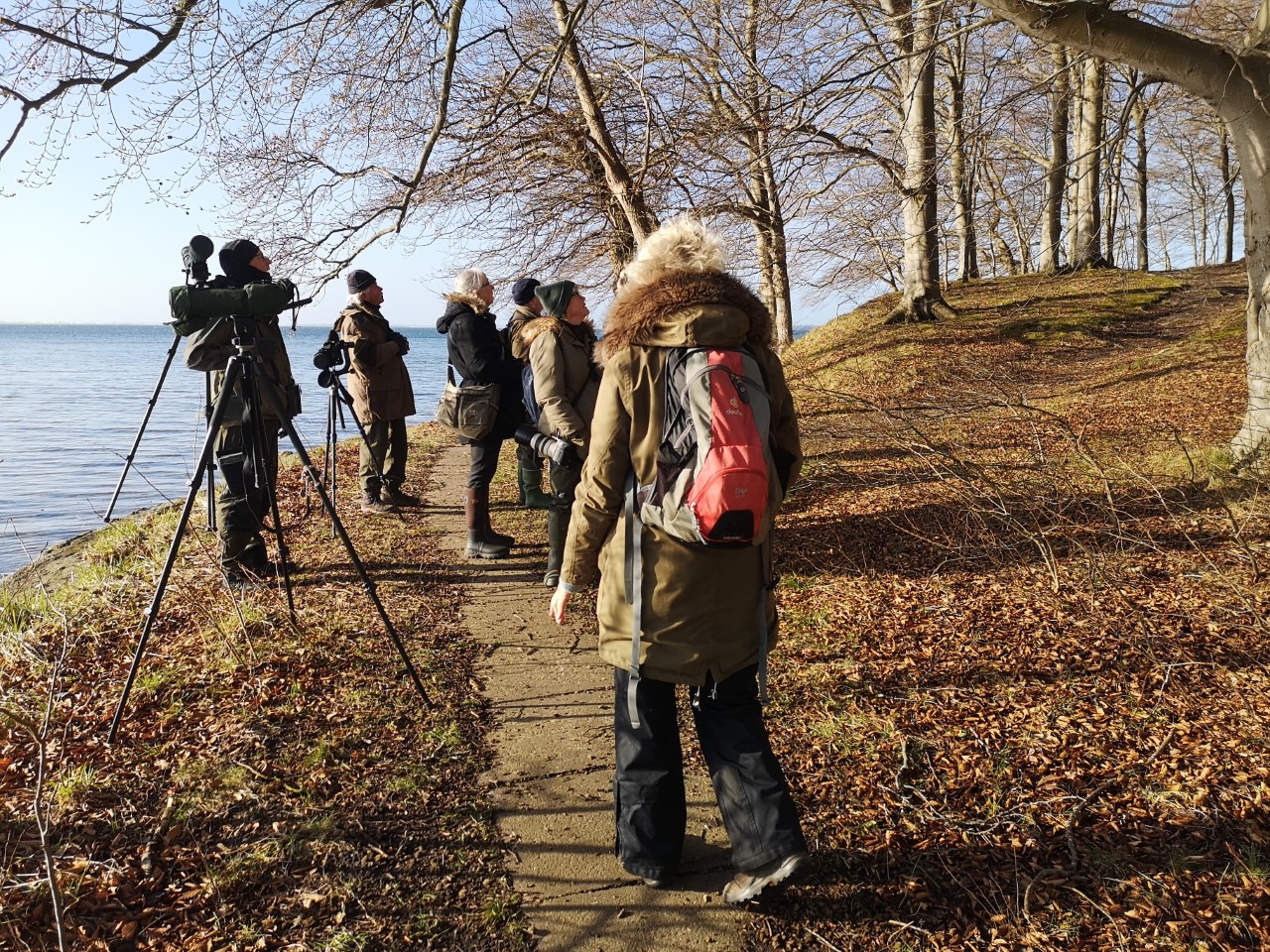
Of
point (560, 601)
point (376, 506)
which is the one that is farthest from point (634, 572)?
point (376, 506)

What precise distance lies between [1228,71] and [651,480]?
5.46 metres

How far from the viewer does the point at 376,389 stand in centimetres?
750

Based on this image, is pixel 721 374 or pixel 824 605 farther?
pixel 824 605

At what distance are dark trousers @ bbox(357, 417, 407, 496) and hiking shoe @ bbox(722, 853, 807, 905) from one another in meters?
5.78

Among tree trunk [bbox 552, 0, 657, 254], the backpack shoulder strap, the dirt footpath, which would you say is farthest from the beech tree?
the dirt footpath

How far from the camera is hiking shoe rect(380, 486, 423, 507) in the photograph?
7.90 metres

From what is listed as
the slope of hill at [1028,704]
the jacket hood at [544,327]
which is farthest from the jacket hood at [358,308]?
the slope of hill at [1028,704]

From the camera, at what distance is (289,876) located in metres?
2.83

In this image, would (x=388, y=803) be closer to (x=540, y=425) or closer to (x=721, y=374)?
(x=721, y=374)

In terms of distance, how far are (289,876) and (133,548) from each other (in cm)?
562

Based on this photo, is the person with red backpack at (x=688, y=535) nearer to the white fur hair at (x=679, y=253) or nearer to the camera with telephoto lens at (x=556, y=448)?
the white fur hair at (x=679, y=253)

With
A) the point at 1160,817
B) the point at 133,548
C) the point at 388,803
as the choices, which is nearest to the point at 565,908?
the point at 388,803

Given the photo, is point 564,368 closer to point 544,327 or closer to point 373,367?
point 544,327

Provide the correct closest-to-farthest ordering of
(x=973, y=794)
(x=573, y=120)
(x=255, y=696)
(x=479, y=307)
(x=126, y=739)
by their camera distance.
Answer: (x=973, y=794)
(x=126, y=739)
(x=255, y=696)
(x=479, y=307)
(x=573, y=120)
